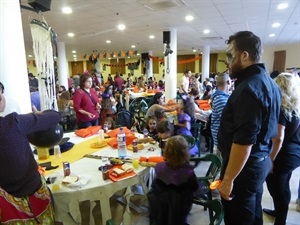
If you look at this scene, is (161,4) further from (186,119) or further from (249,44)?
(249,44)

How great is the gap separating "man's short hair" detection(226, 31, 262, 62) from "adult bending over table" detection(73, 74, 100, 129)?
261 cm

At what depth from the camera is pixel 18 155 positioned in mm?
1235

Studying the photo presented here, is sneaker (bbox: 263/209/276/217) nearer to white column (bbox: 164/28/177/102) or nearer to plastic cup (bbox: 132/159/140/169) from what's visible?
plastic cup (bbox: 132/159/140/169)

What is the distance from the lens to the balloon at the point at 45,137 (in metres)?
1.79

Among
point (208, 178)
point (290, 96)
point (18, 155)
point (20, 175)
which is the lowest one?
point (208, 178)

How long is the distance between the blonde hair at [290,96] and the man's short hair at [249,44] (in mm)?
647

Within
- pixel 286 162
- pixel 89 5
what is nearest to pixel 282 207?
pixel 286 162

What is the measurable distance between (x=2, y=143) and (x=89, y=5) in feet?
13.0

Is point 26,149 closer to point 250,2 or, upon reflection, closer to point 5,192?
point 5,192

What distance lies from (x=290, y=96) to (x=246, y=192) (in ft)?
→ 3.00

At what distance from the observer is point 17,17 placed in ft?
6.90

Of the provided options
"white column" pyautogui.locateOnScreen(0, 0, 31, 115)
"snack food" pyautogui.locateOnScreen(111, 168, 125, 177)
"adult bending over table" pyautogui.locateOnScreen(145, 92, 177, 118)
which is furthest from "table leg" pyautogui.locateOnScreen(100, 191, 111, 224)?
"adult bending over table" pyautogui.locateOnScreen(145, 92, 177, 118)

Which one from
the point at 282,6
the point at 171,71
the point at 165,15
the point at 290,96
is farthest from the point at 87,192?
the point at 171,71

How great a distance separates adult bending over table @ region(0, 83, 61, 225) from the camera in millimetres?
1200
